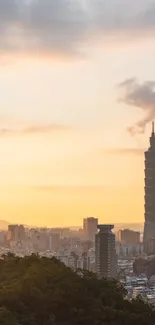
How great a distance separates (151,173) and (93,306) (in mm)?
91777

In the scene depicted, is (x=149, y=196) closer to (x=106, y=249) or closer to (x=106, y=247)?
(x=106, y=247)

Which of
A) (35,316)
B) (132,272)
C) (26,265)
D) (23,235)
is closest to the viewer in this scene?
(35,316)

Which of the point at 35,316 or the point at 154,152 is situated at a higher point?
the point at 154,152

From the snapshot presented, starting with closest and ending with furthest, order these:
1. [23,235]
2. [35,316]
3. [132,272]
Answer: [35,316] < [132,272] < [23,235]

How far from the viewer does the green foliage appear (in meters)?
9.04

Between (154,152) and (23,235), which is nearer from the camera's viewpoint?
(23,235)

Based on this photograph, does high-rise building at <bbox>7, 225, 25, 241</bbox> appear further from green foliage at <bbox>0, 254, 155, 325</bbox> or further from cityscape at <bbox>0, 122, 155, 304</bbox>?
green foliage at <bbox>0, 254, 155, 325</bbox>

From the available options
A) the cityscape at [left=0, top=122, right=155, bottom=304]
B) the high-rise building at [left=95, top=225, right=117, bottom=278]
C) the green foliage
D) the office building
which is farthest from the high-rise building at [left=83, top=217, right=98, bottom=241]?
the green foliage

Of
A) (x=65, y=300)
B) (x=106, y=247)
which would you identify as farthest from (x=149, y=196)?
(x=65, y=300)

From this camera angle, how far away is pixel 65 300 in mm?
9375

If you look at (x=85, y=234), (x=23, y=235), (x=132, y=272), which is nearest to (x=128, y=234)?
(x=85, y=234)

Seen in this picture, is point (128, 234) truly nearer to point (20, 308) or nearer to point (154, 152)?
point (154, 152)

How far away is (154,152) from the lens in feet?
336

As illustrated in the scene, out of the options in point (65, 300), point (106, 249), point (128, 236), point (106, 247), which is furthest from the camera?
point (128, 236)
